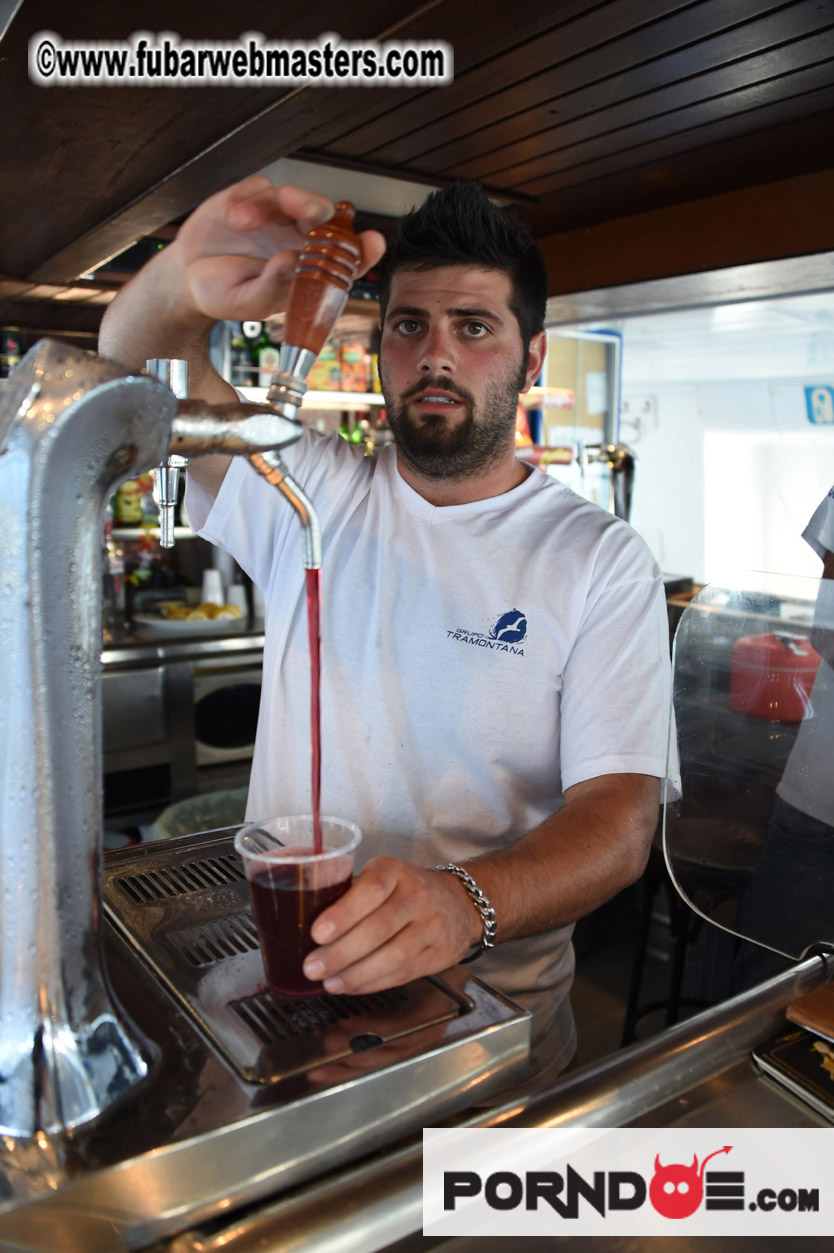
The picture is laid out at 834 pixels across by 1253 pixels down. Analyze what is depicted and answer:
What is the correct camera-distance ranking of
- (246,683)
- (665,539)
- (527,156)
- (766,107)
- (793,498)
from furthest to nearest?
(665,539), (793,498), (246,683), (527,156), (766,107)

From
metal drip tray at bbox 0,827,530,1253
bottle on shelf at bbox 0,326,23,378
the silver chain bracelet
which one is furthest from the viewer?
bottle on shelf at bbox 0,326,23,378

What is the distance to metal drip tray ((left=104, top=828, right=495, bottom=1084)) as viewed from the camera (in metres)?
Result: 0.73

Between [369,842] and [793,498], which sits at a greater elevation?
[793,498]

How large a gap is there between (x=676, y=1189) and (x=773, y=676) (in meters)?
0.90

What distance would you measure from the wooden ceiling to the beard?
1.69ft

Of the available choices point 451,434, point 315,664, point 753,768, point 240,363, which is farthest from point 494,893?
point 240,363

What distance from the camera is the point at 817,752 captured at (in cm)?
146

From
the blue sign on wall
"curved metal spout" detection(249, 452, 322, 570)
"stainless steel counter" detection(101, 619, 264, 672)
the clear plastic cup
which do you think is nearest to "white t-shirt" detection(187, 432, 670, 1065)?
the clear plastic cup

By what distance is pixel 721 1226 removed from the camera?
29.4 inches

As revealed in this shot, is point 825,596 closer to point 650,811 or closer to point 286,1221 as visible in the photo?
point 650,811

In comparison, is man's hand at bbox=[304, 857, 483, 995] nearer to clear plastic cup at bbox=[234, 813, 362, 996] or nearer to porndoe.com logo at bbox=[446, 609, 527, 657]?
clear plastic cup at bbox=[234, 813, 362, 996]

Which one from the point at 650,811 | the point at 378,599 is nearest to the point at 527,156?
the point at 378,599

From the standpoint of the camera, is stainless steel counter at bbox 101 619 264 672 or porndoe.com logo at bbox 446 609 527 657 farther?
stainless steel counter at bbox 101 619 264 672

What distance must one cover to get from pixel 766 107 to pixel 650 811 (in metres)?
1.76
